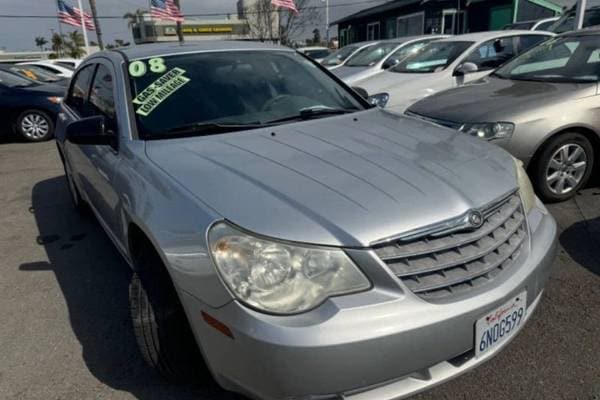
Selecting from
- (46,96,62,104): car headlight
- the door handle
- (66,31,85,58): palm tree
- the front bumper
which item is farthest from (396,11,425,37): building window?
(66,31,85,58): palm tree

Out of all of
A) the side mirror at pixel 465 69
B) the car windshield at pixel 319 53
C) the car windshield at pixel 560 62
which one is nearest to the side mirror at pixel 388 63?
the side mirror at pixel 465 69

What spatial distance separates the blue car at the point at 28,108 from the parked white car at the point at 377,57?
554cm

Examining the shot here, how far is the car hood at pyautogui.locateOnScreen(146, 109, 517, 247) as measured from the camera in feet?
5.33

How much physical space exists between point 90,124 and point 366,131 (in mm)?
1500

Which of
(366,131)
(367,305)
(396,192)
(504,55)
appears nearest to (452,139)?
(366,131)

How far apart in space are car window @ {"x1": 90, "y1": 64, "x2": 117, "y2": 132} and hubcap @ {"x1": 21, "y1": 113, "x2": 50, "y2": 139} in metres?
6.52

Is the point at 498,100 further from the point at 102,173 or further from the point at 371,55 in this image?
the point at 371,55

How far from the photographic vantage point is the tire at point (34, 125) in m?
8.82

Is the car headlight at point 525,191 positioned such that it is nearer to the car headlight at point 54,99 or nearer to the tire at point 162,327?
the tire at point 162,327

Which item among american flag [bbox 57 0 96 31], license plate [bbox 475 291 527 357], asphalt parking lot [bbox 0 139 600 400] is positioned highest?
american flag [bbox 57 0 96 31]

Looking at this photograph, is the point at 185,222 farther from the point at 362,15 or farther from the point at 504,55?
the point at 362,15

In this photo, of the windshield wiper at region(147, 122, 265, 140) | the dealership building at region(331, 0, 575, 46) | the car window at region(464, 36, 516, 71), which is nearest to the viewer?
the windshield wiper at region(147, 122, 265, 140)

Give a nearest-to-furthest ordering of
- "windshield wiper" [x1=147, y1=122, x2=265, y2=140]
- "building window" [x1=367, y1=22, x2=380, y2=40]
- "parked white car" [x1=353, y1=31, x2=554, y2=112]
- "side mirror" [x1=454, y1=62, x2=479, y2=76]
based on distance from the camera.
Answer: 1. "windshield wiper" [x1=147, y1=122, x2=265, y2=140]
2. "side mirror" [x1=454, y1=62, x2=479, y2=76]
3. "parked white car" [x1=353, y1=31, x2=554, y2=112]
4. "building window" [x1=367, y1=22, x2=380, y2=40]

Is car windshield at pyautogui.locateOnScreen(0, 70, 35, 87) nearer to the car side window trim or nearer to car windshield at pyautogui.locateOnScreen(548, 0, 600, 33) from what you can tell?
the car side window trim
